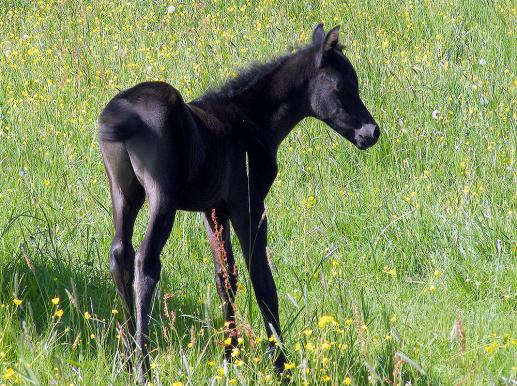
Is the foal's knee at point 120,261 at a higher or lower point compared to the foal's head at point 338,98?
lower

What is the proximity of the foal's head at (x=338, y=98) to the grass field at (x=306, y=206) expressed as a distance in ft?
1.73

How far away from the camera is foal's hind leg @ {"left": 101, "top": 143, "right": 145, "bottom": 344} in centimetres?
391

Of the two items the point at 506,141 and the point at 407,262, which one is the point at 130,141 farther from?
the point at 506,141

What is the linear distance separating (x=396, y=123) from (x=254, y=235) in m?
2.83

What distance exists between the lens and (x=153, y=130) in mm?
3764

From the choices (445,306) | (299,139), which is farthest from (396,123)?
(445,306)

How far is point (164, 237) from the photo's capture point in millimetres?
3805

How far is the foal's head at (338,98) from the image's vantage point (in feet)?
14.8

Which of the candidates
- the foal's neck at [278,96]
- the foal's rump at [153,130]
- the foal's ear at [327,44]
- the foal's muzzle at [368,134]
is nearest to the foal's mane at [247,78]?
the foal's neck at [278,96]

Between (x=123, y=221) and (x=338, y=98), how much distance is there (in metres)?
1.27

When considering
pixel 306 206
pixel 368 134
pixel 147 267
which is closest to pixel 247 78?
pixel 368 134

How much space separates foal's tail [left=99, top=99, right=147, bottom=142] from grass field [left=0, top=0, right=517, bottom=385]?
1.95 feet

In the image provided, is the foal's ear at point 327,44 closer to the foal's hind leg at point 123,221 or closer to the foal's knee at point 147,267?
the foal's hind leg at point 123,221

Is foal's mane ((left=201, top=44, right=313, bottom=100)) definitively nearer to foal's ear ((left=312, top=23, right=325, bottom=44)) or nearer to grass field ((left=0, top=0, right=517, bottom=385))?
foal's ear ((left=312, top=23, right=325, bottom=44))
